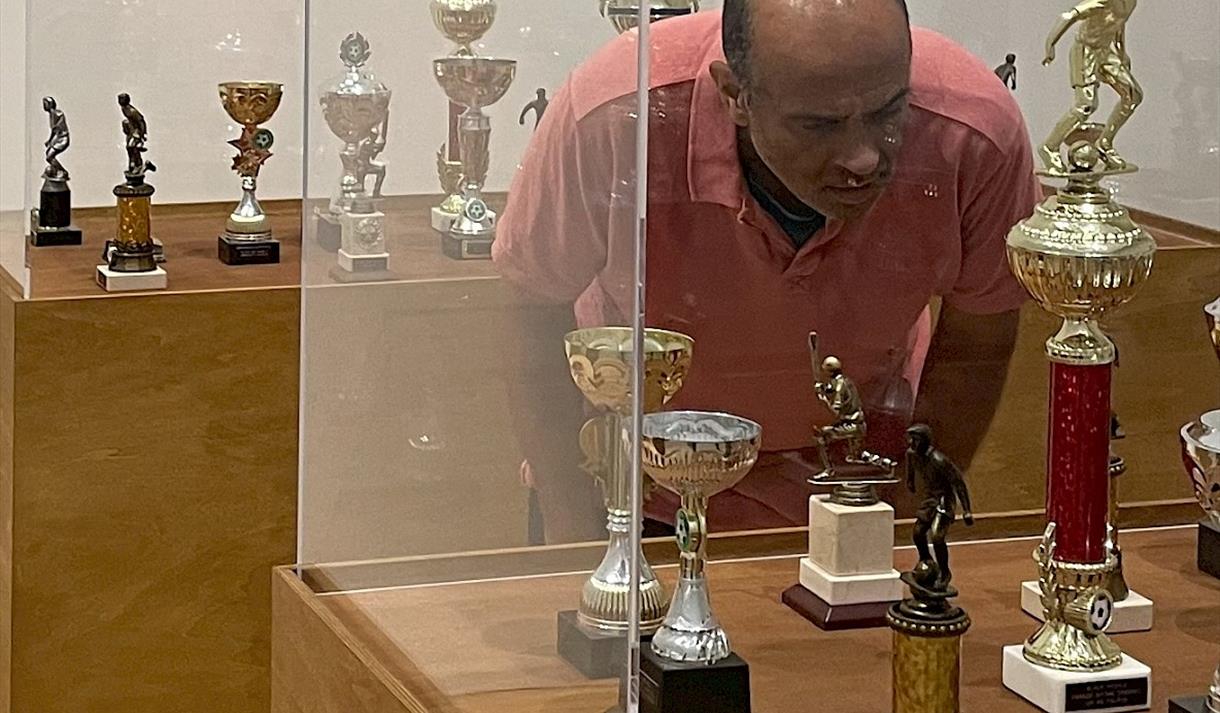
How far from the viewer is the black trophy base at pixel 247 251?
3.20 m

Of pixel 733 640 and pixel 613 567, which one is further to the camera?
pixel 733 640

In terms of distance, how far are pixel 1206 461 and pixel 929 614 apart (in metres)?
0.26

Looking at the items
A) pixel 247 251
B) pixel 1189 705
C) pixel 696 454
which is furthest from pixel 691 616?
pixel 247 251

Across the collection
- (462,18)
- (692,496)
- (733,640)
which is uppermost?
(462,18)

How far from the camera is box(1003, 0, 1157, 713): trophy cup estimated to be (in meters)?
1.62

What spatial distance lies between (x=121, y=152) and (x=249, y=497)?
1.91ft

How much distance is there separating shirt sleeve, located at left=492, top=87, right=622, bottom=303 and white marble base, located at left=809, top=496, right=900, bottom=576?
33 centimetres

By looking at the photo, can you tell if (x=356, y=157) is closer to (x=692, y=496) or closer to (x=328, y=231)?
(x=328, y=231)

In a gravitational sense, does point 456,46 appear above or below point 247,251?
above

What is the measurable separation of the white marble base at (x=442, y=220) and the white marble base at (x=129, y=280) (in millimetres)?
1213

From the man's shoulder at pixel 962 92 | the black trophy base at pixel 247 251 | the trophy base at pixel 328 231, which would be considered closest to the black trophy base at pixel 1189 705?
the man's shoulder at pixel 962 92

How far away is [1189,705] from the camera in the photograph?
5.10ft

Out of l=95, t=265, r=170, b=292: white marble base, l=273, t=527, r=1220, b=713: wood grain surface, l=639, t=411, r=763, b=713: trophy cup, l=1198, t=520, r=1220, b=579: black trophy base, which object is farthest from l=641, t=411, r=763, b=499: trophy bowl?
l=95, t=265, r=170, b=292: white marble base

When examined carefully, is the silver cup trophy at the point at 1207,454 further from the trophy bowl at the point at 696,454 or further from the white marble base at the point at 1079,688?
the trophy bowl at the point at 696,454
